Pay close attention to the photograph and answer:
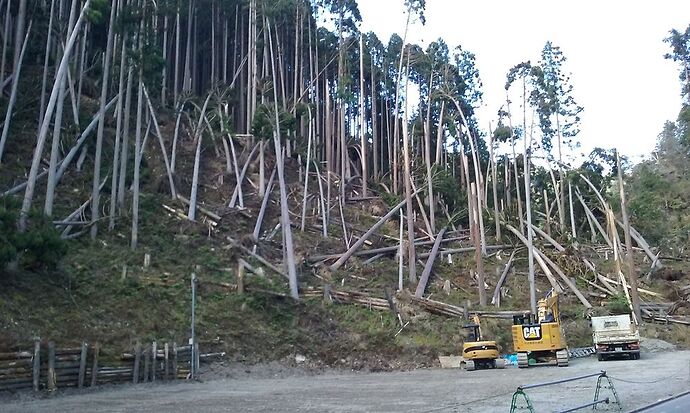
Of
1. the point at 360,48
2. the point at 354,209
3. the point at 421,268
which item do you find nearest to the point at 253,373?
the point at 421,268

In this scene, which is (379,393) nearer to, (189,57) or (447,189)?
(447,189)

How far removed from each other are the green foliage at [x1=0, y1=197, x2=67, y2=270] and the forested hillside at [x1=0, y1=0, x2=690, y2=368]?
0.08 m

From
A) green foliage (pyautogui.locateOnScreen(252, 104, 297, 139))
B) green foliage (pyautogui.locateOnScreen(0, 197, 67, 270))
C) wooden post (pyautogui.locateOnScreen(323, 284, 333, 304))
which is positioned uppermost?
green foliage (pyautogui.locateOnScreen(252, 104, 297, 139))

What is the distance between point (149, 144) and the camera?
3441cm

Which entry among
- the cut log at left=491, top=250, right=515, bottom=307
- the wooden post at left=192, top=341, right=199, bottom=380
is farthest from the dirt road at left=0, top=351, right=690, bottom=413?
the cut log at left=491, top=250, right=515, bottom=307

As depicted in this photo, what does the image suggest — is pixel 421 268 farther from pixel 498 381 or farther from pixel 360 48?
pixel 360 48

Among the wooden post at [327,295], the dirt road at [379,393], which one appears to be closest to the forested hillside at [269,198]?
the wooden post at [327,295]

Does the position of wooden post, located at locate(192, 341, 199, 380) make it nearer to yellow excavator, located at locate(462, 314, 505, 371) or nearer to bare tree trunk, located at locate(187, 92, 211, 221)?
yellow excavator, located at locate(462, 314, 505, 371)

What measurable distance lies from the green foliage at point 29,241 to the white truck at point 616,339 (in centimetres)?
1937

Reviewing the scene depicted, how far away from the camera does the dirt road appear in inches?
473

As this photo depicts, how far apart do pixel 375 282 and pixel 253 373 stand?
9.73 meters

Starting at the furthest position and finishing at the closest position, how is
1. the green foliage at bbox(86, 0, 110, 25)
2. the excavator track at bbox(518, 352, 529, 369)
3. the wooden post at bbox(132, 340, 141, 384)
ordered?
the excavator track at bbox(518, 352, 529, 369)
the green foliage at bbox(86, 0, 110, 25)
the wooden post at bbox(132, 340, 141, 384)

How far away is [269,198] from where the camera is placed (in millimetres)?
33625

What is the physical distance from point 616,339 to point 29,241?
20569mm
